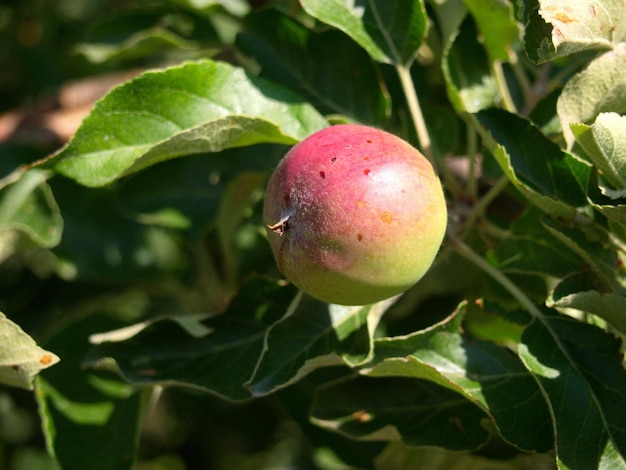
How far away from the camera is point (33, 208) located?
1423 mm

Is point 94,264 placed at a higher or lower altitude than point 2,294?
higher

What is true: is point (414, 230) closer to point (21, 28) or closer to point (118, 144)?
point (118, 144)

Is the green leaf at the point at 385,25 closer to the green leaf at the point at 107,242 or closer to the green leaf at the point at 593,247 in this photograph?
the green leaf at the point at 593,247

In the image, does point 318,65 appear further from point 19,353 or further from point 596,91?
point 19,353

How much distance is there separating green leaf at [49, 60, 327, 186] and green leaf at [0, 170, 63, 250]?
0.35 metres

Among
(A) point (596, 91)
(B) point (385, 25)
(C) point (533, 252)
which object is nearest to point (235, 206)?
(B) point (385, 25)

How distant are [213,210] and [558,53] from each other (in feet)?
2.58

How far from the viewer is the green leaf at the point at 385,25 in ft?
3.64

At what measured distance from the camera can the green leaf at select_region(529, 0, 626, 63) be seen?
0.87 meters

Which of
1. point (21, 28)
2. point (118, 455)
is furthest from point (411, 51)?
point (21, 28)

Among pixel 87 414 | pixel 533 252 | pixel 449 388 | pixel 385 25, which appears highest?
pixel 385 25

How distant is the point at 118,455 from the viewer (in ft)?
3.92

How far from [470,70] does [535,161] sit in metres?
0.24

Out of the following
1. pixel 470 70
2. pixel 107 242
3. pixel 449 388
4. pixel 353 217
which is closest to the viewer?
pixel 353 217
